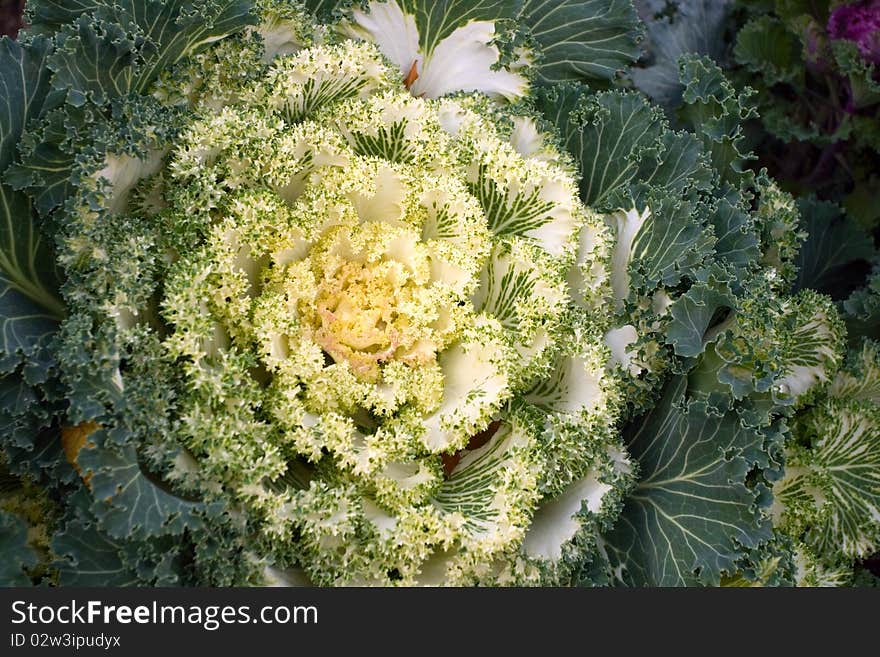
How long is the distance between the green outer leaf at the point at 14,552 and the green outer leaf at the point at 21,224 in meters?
0.37

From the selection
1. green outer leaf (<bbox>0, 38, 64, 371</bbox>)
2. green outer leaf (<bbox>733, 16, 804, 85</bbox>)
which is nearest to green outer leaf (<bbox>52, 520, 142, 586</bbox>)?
green outer leaf (<bbox>0, 38, 64, 371</bbox>)

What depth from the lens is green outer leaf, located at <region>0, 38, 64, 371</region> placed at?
78.0 inches

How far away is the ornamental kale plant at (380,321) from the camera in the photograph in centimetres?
189

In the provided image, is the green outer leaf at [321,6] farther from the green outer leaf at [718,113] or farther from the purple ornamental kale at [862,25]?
the purple ornamental kale at [862,25]

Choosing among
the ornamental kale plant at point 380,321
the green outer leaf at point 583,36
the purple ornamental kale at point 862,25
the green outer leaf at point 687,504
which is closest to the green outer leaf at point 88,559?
the ornamental kale plant at point 380,321

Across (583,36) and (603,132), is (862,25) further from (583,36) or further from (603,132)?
(603,132)

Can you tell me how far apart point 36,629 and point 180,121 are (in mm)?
1142

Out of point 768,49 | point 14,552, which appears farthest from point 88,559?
point 768,49

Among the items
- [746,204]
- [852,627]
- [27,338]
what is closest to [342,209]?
[27,338]

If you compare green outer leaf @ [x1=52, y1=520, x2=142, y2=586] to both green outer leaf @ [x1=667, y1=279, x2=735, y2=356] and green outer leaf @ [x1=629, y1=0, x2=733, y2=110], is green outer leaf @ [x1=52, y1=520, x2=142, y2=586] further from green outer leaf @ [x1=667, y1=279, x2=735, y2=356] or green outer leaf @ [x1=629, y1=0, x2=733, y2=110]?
green outer leaf @ [x1=629, y1=0, x2=733, y2=110]

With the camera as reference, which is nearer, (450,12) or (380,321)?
(380,321)

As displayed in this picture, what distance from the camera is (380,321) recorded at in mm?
2213

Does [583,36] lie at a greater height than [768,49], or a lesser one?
greater

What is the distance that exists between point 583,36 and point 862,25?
1130mm
